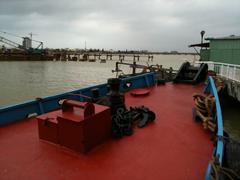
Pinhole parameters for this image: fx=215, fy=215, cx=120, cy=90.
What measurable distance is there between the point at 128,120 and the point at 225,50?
16.9 meters

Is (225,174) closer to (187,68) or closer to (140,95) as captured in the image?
(140,95)

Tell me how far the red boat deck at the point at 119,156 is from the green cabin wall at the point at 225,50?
49.5ft

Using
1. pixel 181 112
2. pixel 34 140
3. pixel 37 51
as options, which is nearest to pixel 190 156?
pixel 181 112

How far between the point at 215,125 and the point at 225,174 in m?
1.57

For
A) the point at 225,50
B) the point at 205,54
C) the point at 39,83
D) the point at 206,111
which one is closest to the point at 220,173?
the point at 206,111

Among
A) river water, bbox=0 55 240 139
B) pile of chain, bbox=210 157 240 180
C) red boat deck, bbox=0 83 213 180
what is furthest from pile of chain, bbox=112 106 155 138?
river water, bbox=0 55 240 139

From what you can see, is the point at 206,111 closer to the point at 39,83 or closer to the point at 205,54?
the point at 205,54

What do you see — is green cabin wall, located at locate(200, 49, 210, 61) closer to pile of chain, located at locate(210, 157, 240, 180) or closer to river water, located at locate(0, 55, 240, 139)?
river water, located at locate(0, 55, 240, 139)

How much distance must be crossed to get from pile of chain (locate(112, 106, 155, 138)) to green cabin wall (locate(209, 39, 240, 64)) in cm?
1518

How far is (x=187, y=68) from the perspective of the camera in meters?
8.66

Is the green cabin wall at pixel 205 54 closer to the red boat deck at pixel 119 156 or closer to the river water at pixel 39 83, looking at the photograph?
the river water at pixel 39 83

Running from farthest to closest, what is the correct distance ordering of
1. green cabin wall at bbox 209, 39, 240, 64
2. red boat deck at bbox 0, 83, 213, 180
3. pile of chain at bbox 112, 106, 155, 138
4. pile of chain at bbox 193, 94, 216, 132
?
green cabin wall at bbox 209, 39, 240, 64
pile of chain at bbox 193, 94, 216, 132
pile of chain at bbox 112, 106, 155, 138
red boat deck at bbox 0, 83, 213, 180

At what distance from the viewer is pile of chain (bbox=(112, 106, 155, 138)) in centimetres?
327

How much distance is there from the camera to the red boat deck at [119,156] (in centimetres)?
241
